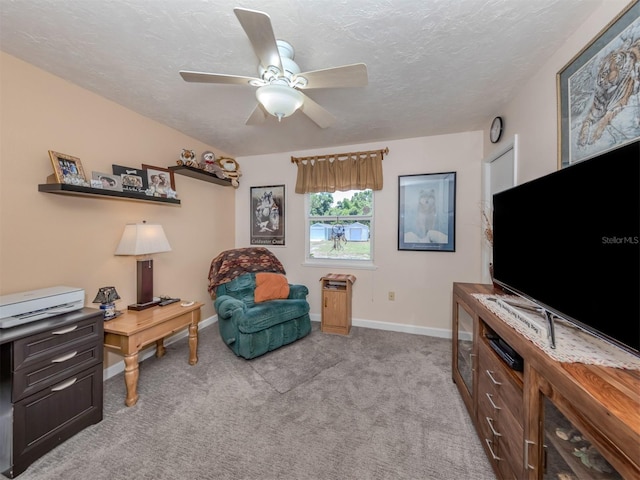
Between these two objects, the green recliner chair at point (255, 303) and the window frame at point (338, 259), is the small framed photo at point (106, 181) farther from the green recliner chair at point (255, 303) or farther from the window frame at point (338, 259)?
the window frame at point (338, 259)

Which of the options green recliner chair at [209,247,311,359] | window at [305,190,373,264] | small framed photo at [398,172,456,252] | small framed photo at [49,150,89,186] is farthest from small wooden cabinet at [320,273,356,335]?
small framed photo at [49,150,89,186]

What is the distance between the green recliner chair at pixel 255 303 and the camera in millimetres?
2436

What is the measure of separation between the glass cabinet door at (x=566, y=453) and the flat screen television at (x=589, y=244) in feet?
1.05

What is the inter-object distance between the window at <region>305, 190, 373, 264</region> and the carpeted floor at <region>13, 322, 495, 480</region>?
140 centimetres

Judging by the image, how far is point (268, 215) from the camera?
3.69 metres

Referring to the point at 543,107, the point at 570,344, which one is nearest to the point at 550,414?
the point at 570,344

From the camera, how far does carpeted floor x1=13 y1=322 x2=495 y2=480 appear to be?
1342 millimetres

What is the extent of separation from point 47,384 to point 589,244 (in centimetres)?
273

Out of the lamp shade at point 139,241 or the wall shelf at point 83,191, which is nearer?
the wall shelf at point 83,191

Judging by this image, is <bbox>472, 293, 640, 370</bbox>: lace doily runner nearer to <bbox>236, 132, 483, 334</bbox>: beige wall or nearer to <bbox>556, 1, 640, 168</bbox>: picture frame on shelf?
<bbox>556, 1, 640, 168</bbox>: picture frame on shelf

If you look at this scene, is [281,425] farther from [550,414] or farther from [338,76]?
[338,76]

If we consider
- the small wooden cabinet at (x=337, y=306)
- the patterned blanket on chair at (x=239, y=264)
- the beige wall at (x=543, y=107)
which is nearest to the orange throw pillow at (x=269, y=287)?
the patterned blanket on chair at (x=239, y=264)

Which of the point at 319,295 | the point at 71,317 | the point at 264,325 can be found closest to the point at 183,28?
the point at 71,317

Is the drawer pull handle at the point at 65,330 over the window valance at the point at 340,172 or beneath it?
beneath
